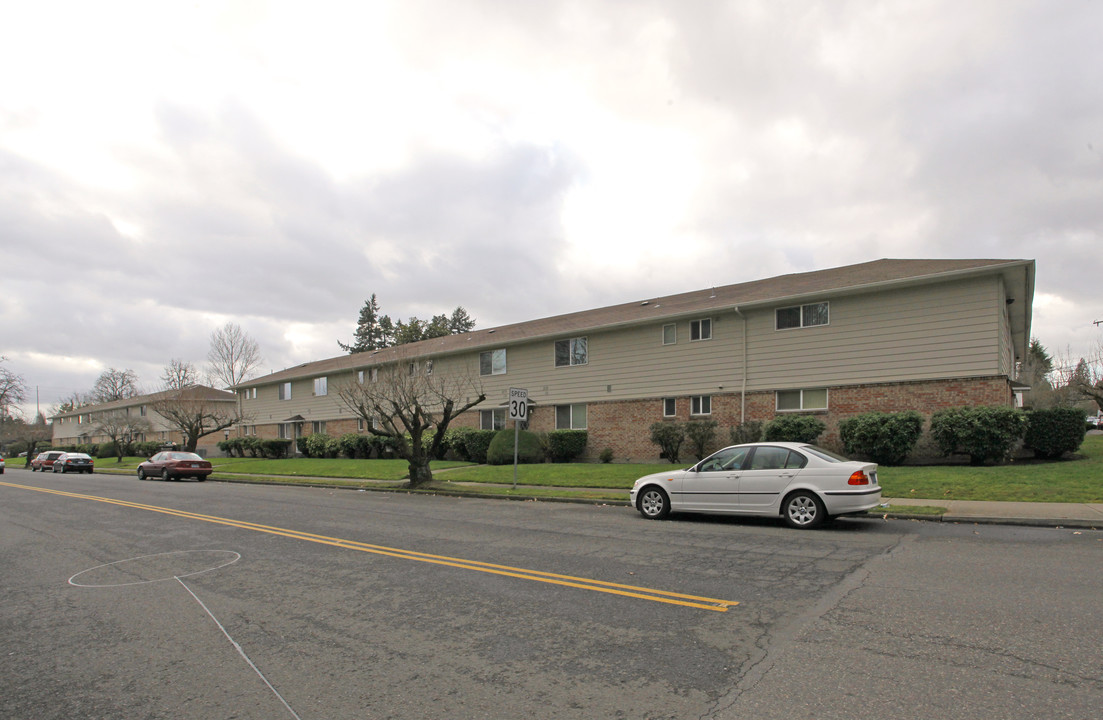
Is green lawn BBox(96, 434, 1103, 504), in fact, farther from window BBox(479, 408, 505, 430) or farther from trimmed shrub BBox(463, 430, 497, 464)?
window BBox(479, 408, 505, 430)

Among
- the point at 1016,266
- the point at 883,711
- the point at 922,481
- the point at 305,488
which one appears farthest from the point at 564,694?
the point at 305,488

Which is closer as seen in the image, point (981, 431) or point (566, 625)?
point (566, 625)

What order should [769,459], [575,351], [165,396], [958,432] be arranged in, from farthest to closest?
1. [165,396]
2. [575,351]
3. [958,432]
4. [769,459]

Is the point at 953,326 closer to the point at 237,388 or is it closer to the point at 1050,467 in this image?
the point at 1050,467

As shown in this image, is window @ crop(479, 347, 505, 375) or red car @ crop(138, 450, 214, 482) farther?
window @ crop(479, 347, 505, 375)

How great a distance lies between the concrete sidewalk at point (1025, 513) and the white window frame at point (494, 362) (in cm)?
2057

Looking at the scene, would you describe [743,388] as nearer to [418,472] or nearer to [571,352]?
[571,352]

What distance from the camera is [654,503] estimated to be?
1190cm

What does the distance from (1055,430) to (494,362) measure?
2128cm

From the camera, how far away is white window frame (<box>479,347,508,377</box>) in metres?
30.5

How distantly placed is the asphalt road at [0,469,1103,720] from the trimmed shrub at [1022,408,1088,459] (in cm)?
974

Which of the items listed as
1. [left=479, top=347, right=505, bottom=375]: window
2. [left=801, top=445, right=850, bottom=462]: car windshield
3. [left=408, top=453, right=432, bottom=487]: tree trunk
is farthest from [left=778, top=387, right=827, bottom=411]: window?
[left=479, top=347, right=505, bottom=375]: window

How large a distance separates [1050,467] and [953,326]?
4.53 m

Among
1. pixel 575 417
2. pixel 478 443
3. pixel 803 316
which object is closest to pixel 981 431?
pixel 803 316
